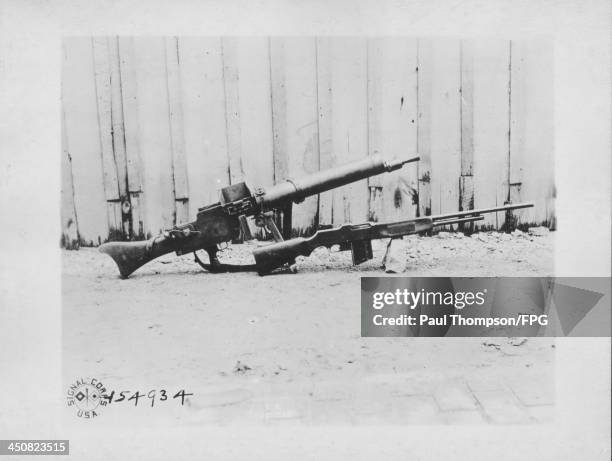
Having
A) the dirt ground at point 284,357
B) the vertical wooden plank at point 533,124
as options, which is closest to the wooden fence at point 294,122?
the vertical wooden plank at point 533,124

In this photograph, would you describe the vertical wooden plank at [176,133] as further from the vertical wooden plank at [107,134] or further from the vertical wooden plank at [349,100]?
the vertical wooden plank at [349,100]

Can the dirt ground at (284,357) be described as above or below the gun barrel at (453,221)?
below

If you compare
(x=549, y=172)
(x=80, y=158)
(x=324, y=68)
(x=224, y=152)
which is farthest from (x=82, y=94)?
(x=549, y=172)

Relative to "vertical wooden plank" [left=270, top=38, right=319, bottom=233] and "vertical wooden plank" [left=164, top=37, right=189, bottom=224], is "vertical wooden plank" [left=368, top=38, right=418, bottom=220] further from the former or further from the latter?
"vertical wooden plank" [left=164, top=37, right=189, bottom=224]

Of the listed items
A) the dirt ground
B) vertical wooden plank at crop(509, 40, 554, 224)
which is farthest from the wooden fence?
the dirt ground

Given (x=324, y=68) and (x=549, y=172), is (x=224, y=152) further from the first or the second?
(x=549, y=172)

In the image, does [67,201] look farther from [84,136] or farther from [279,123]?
[279,123]
